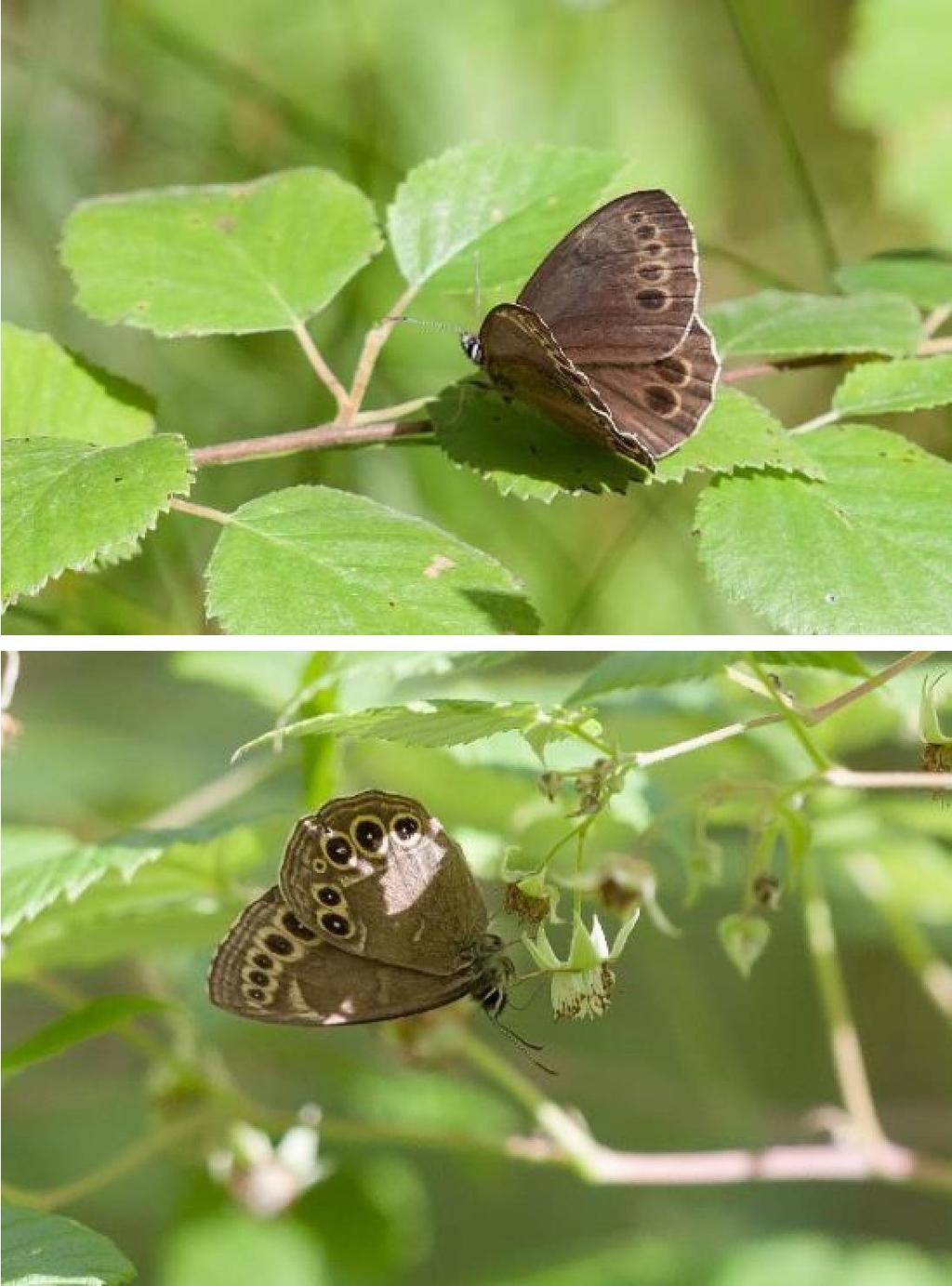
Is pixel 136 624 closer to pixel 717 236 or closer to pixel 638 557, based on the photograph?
pixel 638 557

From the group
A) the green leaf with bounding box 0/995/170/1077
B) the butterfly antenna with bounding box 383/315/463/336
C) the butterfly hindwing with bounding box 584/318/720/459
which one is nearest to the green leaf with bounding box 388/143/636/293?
the butterfly antenna with bounding box 383/315/463/336

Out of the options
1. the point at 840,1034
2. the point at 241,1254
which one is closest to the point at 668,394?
the point at 840,1034

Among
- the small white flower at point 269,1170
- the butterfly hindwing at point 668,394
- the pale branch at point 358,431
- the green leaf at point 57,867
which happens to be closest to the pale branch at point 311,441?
the pale branch at point 358,431

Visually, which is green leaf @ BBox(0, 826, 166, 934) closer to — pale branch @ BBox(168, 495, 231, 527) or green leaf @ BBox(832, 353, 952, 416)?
pale branch @ BBox(168, 495, 231, 527)

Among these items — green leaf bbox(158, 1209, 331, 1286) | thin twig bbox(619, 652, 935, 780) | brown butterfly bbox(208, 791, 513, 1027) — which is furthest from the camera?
green leaf bbox(158, 1209, 331, 1286)

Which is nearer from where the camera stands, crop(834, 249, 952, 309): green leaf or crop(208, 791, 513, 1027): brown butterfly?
crop(208, 791, 513, 1027): brown butterfly

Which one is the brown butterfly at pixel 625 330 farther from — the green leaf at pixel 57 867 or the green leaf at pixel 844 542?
the green leaf at pixel 57 867

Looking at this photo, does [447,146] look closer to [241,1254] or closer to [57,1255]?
[241,1254]

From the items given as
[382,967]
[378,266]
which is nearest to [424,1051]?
[382,967]
